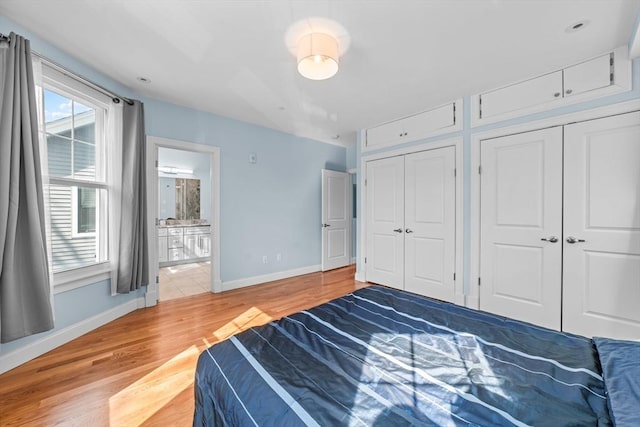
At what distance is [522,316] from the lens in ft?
8.85

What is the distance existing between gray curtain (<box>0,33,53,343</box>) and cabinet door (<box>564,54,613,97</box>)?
14.1 feet

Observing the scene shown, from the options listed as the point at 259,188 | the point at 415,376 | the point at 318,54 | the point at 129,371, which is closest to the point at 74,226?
the point at 129,371

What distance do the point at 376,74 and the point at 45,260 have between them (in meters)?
3.13

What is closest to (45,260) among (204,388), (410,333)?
(204,388)

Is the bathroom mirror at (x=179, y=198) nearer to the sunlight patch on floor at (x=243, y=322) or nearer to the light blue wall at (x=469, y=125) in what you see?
the sunlight patch on floor at (x=243, y=322)

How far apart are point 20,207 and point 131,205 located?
975mm

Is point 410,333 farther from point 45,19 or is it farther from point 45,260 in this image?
point 45,19

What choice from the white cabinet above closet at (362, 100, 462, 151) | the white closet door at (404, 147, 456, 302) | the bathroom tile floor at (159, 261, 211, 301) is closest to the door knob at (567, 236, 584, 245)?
the white closet door at (404, 147, 456, 302)

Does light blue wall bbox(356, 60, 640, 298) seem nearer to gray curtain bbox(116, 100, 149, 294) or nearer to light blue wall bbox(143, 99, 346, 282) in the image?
light blue wall bbox(143, 99, 346, 282)

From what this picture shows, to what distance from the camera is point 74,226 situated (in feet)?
8.39

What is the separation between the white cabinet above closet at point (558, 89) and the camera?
222 cm

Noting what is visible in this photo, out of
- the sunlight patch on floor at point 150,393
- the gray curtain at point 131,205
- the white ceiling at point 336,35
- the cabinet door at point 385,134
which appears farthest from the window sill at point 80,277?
the cabinet door at point 385,134

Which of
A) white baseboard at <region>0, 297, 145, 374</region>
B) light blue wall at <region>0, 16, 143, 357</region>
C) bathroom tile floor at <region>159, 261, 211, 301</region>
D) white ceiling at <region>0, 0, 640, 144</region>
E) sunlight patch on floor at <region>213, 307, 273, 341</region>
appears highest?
white ceiling at <region>0, 0, 640, 144</region>

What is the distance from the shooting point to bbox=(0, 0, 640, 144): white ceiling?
177cm
